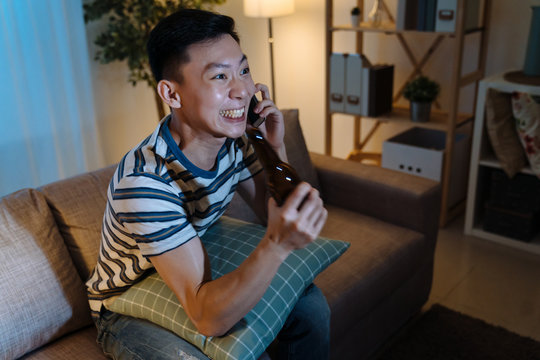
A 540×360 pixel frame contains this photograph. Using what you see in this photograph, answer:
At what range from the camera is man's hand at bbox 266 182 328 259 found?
0.86 meters

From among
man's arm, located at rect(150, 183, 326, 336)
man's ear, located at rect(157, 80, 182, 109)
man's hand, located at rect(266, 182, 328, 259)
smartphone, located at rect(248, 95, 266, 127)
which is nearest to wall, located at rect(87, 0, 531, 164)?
smartphone, located at rect(248, 95, 266, 127)

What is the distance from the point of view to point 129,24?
2516 millimetres

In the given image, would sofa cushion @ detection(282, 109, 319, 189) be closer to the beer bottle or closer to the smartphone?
the smartphone

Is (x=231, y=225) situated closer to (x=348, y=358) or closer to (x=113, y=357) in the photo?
(x=113, y=357)

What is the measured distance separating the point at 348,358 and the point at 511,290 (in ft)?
2.90

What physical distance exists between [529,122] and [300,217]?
1.70 metres

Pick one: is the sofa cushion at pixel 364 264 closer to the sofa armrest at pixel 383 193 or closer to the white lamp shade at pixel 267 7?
the sofa armrest at pixel 383 193

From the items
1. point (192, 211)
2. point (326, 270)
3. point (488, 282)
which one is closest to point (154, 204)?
point (192, 211)

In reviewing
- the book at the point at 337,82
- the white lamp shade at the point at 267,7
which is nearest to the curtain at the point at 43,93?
the white lamp shade at the point at 267,7

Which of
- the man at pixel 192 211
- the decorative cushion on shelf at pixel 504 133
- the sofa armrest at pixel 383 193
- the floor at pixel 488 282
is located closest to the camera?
the man at pixel 192 211

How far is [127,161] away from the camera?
3.62 ft

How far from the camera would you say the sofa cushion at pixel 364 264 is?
154 cm

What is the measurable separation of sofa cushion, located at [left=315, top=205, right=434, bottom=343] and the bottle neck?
20.2 inches

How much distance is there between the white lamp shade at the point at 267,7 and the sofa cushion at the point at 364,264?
1.30 metres
